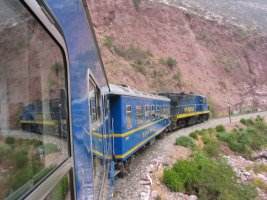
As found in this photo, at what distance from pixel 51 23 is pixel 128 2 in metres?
40.4

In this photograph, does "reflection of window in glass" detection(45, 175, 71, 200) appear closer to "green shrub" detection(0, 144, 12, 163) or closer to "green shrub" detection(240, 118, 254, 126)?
"green shrub" detection(0, 144, 12, 163)

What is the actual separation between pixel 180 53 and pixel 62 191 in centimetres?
4250

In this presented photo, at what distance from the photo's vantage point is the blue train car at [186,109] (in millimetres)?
24672

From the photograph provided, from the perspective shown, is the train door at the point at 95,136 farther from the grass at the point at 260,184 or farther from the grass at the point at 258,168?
the grass at the point at 258,168

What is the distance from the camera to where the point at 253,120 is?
3281 centimetres

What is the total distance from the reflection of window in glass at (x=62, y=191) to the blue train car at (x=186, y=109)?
2218 cm

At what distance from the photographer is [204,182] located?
13.5 m

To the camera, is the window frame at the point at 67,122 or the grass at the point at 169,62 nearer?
the window frame at the point at 67,122

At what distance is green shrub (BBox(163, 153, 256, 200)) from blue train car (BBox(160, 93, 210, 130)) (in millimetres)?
8925

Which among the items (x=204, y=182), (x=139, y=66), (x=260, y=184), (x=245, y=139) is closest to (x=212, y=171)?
(x=204, y=182)

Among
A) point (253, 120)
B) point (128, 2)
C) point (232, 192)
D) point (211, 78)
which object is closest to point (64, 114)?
point (232, 192)

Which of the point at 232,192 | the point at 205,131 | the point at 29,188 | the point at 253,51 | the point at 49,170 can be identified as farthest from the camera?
the point at 253,51

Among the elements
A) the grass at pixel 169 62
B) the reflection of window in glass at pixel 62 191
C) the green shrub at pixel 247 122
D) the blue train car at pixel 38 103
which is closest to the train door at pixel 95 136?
A: the blue train car at pixel 38 103

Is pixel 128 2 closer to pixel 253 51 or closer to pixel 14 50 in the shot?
pixel 253 51
